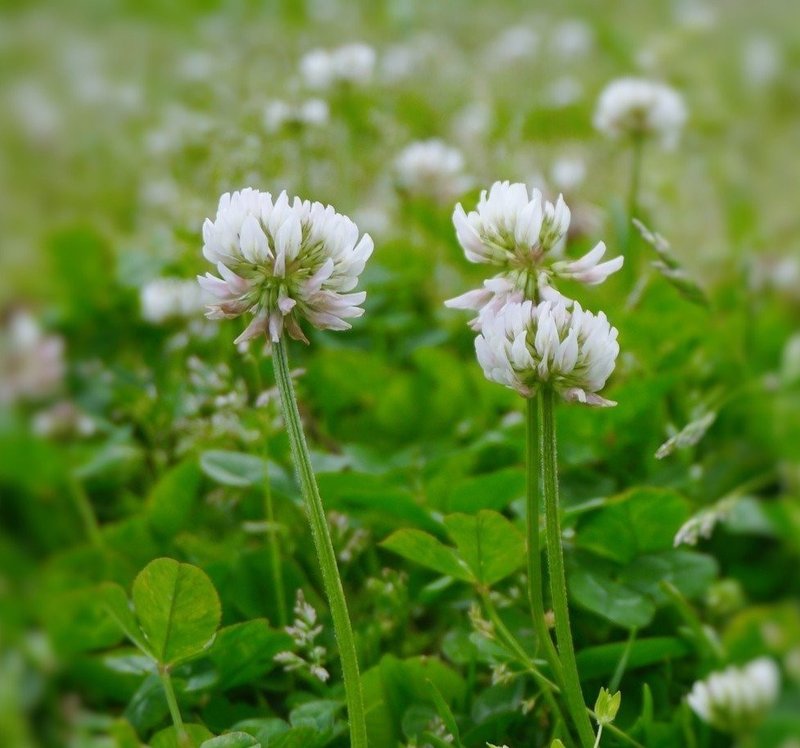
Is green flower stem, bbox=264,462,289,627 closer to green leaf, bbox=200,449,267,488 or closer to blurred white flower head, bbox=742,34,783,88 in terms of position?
green leaf, bbox=200,449,267,488

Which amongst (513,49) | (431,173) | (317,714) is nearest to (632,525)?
(317,714)

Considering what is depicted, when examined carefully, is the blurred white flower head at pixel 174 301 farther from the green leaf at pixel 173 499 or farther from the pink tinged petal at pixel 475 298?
the pink tinged petal at pixel 475 298

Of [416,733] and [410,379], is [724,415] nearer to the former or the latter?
[410,379]

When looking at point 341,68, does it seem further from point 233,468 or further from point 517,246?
point 517,246

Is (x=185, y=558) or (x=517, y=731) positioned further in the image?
(x=185, y=558)

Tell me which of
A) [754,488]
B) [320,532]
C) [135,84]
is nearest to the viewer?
[320,532]

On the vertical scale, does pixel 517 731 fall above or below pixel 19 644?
below

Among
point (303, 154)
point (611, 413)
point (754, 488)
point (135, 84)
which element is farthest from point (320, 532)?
point (135, 84)
